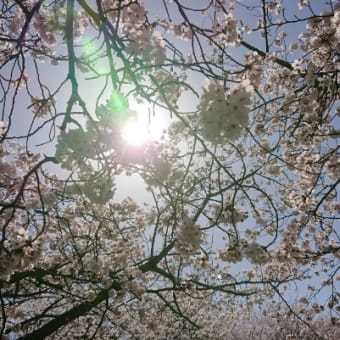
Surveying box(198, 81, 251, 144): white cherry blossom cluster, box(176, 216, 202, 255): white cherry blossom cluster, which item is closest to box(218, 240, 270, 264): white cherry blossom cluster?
box(176, 216, 202, 255): white cherry blossom cluster

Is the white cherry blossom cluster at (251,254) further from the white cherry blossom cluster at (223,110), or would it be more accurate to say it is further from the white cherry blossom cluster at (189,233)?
the white cherry blossom cluster at (223,110)

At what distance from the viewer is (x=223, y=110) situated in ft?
7.38

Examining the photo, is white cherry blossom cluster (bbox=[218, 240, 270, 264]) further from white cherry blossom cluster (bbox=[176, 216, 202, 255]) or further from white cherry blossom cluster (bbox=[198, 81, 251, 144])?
white cherry blossom cluster (bbox=[198, 81, 251, 144])

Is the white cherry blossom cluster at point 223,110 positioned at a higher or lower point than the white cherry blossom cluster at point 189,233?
lower

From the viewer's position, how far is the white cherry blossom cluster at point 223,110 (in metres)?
2.23

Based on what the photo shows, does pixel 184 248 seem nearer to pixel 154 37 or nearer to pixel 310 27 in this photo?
pixel 154 37

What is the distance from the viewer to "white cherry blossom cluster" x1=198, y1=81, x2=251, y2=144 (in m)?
2.23

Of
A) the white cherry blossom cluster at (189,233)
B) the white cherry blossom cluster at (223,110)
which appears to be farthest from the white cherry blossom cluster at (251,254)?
the white cherry blossom cluster at (223,110)

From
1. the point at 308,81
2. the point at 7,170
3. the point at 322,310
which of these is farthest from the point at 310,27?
the point at 322,310

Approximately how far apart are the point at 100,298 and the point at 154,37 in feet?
15.3

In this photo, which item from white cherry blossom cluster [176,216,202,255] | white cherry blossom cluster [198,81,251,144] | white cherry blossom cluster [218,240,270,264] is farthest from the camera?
white cherry blossom cluster [218,240,270,264]

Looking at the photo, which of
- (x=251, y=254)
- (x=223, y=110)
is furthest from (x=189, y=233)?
(x=223, y=110)

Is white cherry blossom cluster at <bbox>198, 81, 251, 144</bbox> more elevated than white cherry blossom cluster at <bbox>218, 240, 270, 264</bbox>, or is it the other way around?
white cherry blossom cluster at <bbox>218, 240, 270, 264</bbox>

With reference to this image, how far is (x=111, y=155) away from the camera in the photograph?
2826 millimetres
